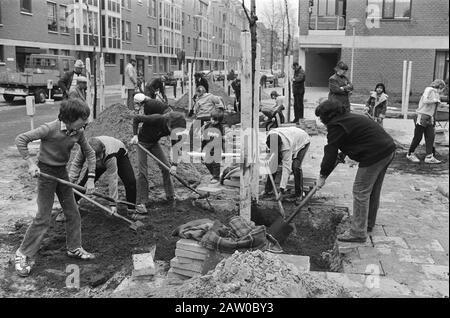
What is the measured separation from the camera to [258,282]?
3.28m

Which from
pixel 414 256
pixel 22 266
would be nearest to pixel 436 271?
Answer: pixel 414 256

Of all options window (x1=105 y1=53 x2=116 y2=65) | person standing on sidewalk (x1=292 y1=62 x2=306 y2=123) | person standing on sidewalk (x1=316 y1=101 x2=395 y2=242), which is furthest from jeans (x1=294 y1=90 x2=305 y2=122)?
window (x1=105 y1=53 x2=116 y2=65)

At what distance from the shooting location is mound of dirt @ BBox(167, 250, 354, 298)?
320cm

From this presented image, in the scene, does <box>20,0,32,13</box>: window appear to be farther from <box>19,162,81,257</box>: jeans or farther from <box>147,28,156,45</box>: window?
<box>19,162,81,257</box>: jeans

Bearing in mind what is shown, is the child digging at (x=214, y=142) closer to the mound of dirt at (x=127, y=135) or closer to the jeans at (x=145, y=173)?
the mound of dirt at (x=127, y=135)

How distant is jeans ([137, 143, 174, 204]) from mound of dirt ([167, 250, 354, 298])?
3045 mm

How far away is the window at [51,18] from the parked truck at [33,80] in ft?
35.2

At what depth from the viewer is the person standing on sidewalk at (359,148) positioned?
490 centimetres

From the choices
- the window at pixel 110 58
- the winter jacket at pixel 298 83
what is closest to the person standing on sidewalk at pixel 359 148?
the winter jacket at pixel 298 83

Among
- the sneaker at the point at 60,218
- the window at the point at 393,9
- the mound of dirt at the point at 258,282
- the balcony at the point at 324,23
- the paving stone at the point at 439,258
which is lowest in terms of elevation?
the sneaker at the point at 60,218

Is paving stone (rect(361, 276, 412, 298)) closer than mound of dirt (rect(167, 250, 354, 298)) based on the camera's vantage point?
No

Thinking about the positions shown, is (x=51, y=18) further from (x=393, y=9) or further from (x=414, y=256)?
(x=414, y=256)

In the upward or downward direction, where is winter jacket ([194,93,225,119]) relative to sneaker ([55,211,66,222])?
upward

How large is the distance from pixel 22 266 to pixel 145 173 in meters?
2.31
